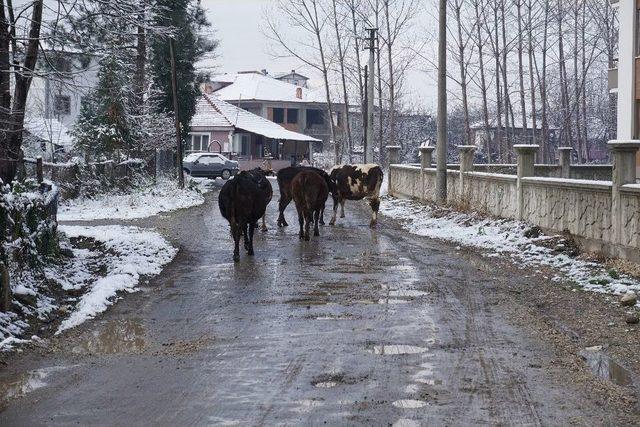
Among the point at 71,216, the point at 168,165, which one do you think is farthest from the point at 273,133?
the point at 71,216

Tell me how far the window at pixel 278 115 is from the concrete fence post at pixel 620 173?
76.9m

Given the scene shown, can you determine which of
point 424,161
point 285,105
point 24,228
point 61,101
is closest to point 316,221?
point 61,101

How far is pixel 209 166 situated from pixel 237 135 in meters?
18.3

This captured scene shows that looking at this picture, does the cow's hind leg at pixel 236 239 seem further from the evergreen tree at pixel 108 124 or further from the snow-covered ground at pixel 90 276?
the evergreen tree at pixel 108 124

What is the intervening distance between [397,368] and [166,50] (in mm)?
36324

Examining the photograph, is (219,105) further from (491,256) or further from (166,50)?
(491,256)

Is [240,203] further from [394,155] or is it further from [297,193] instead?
[394,155]

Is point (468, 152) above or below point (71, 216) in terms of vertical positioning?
above

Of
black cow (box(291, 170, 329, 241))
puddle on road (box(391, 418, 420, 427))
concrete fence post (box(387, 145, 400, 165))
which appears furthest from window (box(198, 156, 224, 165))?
puddle on road (box(391, 418, 420, 427))

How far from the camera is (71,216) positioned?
79.7 ft

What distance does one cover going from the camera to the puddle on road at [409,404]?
6.57 m

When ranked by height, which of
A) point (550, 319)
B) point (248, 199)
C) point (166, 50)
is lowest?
point (550, 319)

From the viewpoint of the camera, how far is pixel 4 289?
382 inches

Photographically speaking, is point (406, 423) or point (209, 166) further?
point (209, 166)
